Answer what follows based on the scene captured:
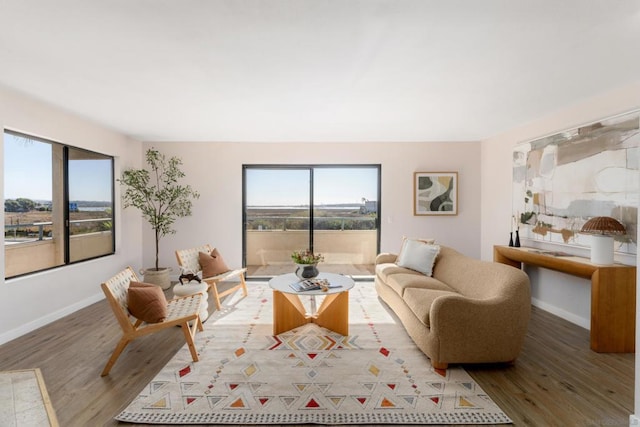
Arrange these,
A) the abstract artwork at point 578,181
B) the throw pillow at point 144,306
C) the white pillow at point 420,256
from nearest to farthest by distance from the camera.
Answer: the throw pillow at point 144,306 < the abstract artwork at point 578,181 < the white pillow at point 420,256

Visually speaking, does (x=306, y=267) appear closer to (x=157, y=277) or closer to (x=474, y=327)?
(x=474, y=327)

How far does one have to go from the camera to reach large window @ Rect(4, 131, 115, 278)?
327 centimetres

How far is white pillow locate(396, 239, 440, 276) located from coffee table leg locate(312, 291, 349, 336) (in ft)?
4.50

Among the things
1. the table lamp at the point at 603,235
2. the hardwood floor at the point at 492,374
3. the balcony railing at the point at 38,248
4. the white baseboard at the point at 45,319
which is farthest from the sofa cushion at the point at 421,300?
the balcony railing at the point at 38,248

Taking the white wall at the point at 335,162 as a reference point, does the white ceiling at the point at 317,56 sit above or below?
above

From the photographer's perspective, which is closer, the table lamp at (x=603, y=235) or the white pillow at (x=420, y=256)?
the table lamp at (x=603, y=235)

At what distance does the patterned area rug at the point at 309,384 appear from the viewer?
1985mm

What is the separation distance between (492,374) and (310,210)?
3.66 metres

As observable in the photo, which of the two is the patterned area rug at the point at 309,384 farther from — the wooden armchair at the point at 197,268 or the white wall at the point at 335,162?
the white wall at the point at 335,162

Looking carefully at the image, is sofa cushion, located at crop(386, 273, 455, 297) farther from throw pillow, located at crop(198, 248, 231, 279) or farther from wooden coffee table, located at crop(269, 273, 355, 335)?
throw pillow, located at crop(198, 248, 231, 279)

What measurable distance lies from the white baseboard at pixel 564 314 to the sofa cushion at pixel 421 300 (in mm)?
1774

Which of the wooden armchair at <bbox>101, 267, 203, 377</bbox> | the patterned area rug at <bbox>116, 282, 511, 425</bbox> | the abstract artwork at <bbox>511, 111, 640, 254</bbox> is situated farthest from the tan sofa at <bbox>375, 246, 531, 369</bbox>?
the wooden armchair at <bbox>101, 267, 203, 377</bbox>

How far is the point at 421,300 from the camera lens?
2.89 meters

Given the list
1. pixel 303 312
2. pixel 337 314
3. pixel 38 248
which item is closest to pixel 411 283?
pixel 337 314
